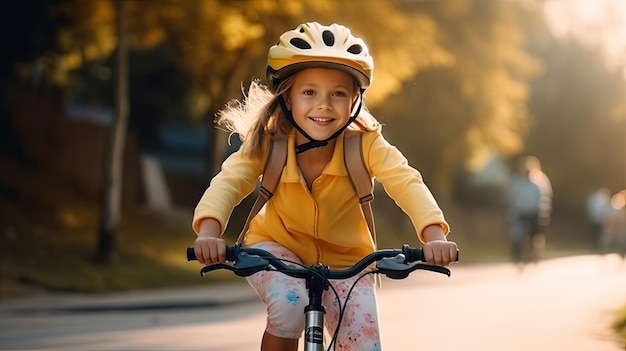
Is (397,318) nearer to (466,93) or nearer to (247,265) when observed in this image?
(247,265)

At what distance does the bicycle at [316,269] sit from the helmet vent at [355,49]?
2.70ft

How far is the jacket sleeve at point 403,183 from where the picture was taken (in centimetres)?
476

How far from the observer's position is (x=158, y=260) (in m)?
22.6

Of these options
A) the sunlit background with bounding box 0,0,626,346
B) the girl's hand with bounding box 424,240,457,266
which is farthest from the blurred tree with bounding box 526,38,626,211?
the girl's hand with bounding box 424,240,457,266

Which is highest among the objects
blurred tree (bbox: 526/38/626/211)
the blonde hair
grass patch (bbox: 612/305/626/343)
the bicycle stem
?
blurred tree (bbox: 526/38/626/211)

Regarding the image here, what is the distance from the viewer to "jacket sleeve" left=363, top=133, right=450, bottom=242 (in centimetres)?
476

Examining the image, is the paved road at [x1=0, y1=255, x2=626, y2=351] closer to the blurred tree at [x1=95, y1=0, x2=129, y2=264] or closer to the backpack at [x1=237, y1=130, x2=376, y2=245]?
the blurred tree at [x1=95, y1=0, x2=129, y2=264]

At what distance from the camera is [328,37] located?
194 inches

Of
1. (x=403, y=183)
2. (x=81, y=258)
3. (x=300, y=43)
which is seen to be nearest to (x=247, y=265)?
(x=403, y=183)

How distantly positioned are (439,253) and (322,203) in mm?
787

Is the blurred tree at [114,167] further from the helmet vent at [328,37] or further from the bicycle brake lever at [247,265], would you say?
the bicycle brake lever at [247,265]

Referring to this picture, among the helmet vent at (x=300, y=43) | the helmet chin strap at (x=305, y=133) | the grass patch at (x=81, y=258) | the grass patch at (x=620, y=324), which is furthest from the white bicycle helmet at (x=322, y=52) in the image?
the grass patch at (x=81, y=258)

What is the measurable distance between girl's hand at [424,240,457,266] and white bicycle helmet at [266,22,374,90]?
78cm

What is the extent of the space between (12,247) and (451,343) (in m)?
10.8
